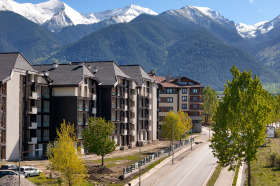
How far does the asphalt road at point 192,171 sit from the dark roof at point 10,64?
1367 inches

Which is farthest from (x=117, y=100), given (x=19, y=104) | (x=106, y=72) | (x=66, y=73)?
(x=19, y=104)

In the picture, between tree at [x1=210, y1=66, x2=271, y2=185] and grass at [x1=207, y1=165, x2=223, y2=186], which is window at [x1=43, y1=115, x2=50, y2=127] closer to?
grass at [x1=207, y1=165, x2=223, y2=186]

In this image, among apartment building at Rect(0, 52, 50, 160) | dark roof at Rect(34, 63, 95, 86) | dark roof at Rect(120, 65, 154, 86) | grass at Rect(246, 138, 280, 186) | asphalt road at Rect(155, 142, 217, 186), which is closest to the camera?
grass at Rect(246, 138, 280, 186)

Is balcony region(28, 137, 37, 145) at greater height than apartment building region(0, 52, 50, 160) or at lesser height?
lesser

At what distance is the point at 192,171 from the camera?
3356 inches

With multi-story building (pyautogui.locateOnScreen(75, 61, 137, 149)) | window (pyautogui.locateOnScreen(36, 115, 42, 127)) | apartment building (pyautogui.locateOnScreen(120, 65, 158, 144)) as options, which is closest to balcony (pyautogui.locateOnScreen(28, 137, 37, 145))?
window (pyautogui.locateOnScreen(36, 115, 42, 127))

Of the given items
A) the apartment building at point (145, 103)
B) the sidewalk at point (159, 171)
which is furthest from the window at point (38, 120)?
the apartment building at point (145, 103)

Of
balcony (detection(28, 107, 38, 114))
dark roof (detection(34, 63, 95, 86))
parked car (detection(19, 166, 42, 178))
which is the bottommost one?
parked car (detection(19, 166, 42, 178))

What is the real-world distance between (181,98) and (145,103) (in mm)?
56038

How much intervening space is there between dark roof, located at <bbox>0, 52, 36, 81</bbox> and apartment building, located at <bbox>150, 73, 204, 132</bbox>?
8602cm

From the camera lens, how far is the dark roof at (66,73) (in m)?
97.9

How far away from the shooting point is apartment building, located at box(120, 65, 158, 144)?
12957 cm

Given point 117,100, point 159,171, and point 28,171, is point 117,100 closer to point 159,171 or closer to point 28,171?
point 159,171

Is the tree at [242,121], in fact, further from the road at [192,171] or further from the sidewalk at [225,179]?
the road at [192,171]
